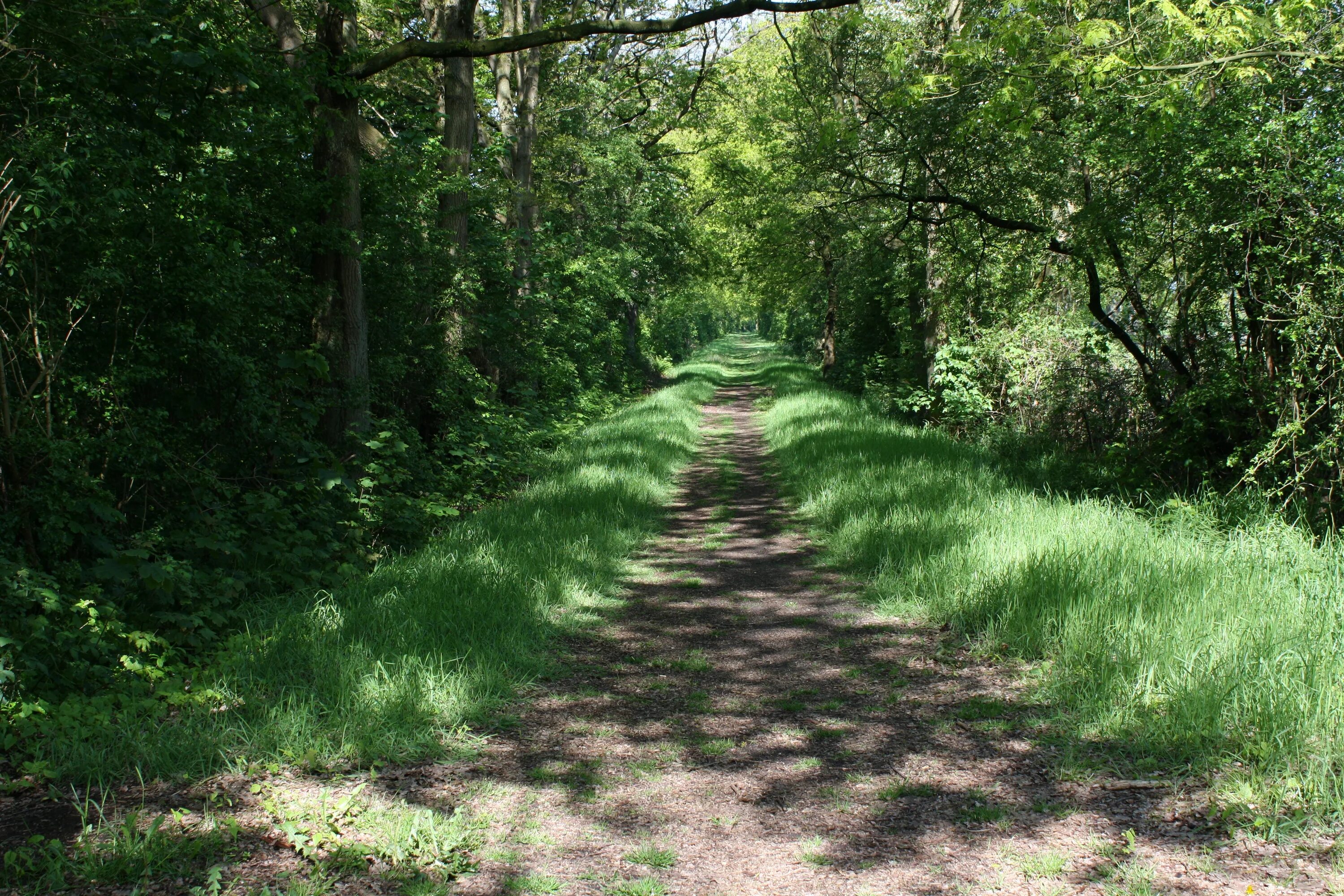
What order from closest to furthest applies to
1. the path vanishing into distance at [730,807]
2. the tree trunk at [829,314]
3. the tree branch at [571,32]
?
the path vanishing into distance at [730,807] < the tree branch at [571,32] < the tree trunk at [829,314]

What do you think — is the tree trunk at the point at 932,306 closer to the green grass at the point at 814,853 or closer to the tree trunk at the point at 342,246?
the tree trunk at the point at 342,246

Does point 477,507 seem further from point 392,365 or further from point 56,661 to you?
point 56,661

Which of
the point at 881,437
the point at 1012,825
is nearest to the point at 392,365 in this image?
the point at 881,437

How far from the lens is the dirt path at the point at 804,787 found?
2932mm

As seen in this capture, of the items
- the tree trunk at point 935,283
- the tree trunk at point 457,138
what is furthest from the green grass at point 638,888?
the tree trunk at point 935,283

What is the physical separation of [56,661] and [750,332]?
142m

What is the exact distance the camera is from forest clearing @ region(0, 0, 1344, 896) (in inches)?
126

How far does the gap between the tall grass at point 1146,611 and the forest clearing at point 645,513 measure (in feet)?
0.10

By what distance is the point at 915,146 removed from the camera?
36.9 ft

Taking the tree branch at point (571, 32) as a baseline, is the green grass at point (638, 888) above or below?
below

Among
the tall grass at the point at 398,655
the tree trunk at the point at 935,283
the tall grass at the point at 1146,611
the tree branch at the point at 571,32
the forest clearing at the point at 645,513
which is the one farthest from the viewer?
the tree trunk at the point at 935,283

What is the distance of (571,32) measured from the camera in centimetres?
792

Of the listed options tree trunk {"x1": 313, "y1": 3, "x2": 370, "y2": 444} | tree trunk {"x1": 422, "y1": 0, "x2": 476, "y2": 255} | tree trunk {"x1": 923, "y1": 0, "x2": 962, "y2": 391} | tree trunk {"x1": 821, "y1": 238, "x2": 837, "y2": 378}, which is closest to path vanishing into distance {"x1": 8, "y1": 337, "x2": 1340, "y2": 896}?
tree trunk {"x1": 313, "y1": 3, "x2": 370, "y2": 444}

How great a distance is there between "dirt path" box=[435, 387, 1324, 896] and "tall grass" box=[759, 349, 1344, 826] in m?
0.31
